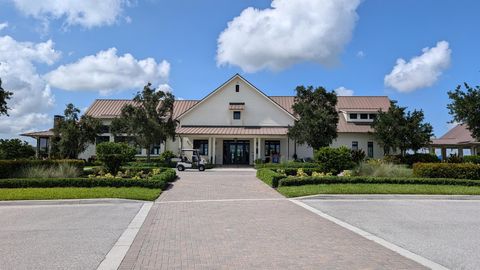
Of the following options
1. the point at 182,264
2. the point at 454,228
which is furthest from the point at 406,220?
the point at 182,264

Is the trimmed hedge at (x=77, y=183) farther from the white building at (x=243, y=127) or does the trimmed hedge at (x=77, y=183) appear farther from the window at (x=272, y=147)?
the window at (x=272, y=147)

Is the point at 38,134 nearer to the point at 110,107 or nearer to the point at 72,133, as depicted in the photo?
the point at 110,107

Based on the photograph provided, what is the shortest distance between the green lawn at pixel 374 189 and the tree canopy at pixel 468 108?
1054cm

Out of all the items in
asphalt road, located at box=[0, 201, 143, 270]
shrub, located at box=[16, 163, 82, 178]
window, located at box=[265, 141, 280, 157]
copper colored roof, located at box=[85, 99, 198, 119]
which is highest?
copper colored roof, located at box=[85, 99, 198, 119]

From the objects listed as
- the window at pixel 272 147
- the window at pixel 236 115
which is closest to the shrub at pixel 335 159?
the window at pixel 272 147

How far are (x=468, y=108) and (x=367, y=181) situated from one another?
1246cm

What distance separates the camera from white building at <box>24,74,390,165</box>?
4009cm

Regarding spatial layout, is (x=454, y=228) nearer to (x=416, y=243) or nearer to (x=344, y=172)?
(x=416, y=243)

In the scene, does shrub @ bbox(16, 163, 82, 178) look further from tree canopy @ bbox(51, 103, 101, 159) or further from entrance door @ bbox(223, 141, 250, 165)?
entrance door @ bbox(223, 141, 250, 165)

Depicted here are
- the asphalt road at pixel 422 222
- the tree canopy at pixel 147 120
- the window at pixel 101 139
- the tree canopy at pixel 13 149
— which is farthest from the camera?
the window at pixel 101 139

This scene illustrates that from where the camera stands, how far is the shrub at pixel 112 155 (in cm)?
2066

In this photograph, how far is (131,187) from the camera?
1680cm

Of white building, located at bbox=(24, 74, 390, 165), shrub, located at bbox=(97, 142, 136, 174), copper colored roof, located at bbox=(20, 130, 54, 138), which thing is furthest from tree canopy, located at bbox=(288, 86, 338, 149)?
copper colored roof, located at bbox=(20, 130, 54, 138)

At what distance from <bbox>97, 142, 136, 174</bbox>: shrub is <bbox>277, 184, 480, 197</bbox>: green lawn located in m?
8.28
